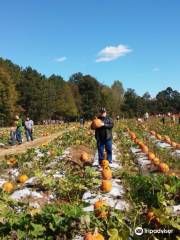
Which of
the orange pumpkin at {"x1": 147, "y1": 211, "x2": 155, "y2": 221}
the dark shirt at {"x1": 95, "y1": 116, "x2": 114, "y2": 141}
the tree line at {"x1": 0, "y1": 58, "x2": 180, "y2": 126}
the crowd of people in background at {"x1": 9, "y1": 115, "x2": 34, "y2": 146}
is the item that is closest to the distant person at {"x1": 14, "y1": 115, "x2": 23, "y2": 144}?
the crowd of people in background at {"x1": 9, "y1": 115, "x2": 34, "y2": 146}

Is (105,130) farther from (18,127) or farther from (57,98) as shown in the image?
(57,98)

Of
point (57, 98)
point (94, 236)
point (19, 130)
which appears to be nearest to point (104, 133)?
point (94, 236)

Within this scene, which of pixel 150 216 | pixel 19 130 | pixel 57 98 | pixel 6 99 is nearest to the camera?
pixel 150 216

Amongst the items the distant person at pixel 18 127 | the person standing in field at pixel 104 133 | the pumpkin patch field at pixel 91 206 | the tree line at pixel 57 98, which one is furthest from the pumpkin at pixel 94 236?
the tree line at pixel 57 98

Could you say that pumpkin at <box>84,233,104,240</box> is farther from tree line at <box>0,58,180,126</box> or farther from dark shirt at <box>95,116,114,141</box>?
tree line at <box>0,58,180,126</box>

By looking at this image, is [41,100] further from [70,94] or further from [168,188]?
[168,188]

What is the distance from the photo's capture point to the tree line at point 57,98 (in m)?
82.4

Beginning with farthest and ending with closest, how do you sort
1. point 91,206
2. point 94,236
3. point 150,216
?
point 91,206 → point 150,216 → point 94,236

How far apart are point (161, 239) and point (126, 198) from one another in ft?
9.85

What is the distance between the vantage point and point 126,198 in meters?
9.57

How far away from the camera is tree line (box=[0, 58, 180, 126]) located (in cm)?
8238

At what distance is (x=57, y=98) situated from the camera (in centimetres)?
11088

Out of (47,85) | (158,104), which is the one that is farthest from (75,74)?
(47,85)

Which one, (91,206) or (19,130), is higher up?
(19,130)
